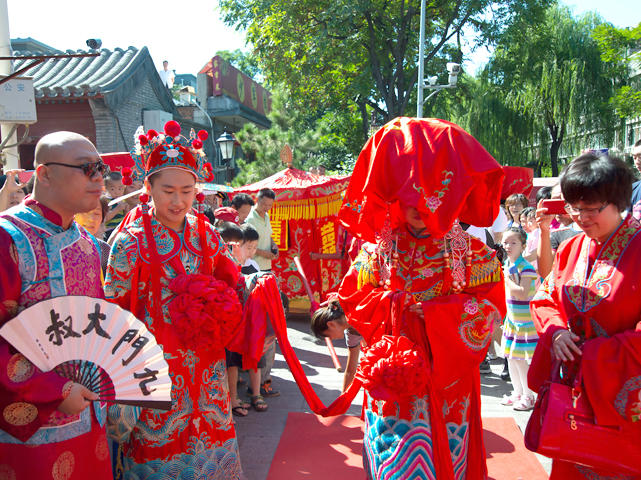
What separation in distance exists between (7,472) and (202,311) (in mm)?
953

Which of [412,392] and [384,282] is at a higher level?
[384,282]

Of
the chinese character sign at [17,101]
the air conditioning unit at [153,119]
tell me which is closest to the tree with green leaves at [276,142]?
the air conditioning unit at [153,119]

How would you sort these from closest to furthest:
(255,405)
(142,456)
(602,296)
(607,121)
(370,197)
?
(602,296)
(370,197)
(142,456)
(255,405)
(607,121)

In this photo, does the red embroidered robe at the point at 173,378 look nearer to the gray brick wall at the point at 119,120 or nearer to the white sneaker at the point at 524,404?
the white sneaker at the point at 524,404

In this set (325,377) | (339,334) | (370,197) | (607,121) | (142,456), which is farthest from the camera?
(607,121)

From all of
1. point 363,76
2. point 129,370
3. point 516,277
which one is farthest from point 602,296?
point 363,76

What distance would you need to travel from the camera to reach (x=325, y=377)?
509cm

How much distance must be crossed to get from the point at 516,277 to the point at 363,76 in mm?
12900

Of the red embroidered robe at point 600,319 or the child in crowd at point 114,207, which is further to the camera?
the child in crowd at point 114,207

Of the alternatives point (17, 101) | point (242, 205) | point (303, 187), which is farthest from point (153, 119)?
point (17, 101)

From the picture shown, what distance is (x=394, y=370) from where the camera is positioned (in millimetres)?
2082

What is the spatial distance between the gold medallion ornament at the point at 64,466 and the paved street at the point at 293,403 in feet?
4.95

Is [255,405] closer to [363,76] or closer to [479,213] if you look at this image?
[479,213]

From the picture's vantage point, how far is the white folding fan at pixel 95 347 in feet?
5.77
